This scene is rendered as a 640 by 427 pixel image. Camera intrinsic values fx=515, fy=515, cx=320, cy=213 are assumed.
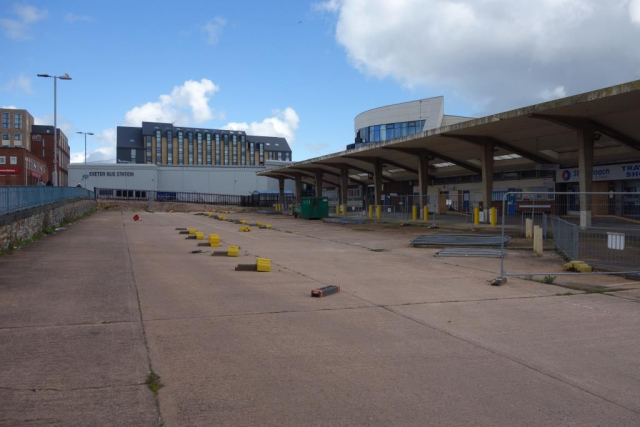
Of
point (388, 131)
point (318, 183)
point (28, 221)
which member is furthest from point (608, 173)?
point (388, 131)

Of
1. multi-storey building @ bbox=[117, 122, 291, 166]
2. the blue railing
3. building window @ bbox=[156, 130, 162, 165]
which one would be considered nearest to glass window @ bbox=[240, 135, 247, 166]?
multi-storey building @ bbox=[117, 122, 291, 166]

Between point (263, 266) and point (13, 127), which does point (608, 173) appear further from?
point (13, 127)

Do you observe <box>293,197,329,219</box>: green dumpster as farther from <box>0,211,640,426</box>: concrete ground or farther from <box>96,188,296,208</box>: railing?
<box>96,188,296,208</box>: railing

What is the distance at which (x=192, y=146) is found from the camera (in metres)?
154

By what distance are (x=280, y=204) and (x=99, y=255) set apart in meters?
52.1

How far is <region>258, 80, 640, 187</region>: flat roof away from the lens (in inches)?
914

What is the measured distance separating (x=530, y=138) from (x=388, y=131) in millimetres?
37576

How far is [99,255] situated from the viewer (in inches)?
648

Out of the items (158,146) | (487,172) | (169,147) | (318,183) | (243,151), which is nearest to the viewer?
(487,172)

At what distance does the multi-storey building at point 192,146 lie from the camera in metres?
145

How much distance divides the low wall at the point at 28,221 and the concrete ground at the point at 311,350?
4.42 m

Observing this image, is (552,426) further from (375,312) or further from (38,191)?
(38,191)

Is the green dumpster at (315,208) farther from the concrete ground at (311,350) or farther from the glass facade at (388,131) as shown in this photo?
the concrete ground at (311,350)

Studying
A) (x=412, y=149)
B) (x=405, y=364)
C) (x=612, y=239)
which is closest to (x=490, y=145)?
(x=412, y=149)
